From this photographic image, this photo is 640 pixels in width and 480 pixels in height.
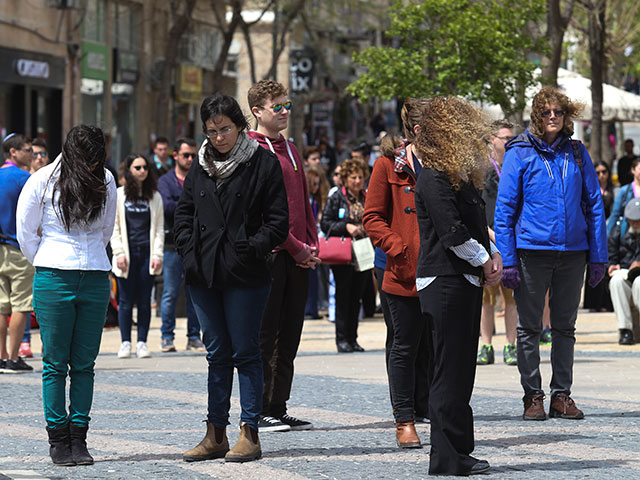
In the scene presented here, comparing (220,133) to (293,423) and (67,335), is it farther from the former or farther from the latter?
(293,423)

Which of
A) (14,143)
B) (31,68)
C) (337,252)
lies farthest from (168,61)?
(14,143)

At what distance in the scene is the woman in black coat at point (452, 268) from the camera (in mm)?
6906

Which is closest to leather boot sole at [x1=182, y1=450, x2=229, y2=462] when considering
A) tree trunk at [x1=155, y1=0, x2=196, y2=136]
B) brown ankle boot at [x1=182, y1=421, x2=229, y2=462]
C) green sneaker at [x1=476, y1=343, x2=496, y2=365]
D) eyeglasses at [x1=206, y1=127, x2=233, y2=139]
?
brown ankle boot at [x1=182, y1=421, x2=229, y2=462]

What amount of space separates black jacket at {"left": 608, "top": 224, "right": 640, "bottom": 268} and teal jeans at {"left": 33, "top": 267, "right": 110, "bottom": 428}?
8.13 meters

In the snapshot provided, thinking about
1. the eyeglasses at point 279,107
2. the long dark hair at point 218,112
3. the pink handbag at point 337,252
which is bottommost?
the pink handbag at point 337,252

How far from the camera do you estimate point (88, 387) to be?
757 cm

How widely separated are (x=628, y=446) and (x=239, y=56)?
4402 centimetres

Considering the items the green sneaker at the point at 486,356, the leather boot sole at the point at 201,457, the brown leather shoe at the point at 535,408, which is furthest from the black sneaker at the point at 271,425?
the green sneaker at the point at 486,356

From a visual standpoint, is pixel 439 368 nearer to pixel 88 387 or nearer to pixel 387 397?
pixel 88 387

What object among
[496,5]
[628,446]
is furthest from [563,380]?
[496,5]

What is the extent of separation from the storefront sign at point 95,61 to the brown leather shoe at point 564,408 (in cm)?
2682

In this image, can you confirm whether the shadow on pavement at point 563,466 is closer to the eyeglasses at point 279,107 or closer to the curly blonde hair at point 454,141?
the curly blonde hair at point 454,141

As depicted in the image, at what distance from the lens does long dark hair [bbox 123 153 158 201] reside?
1354 centimetres

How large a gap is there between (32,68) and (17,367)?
19.6m
